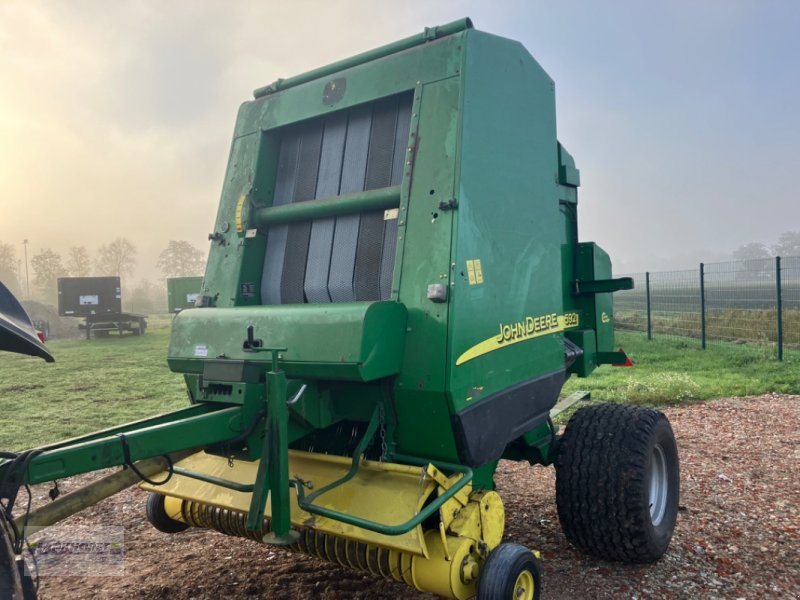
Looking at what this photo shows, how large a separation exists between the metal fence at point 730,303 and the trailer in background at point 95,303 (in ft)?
62.5

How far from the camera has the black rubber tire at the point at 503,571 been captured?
269 cm

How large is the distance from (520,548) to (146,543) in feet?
8.81

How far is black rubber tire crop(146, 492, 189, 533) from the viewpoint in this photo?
3834 mm

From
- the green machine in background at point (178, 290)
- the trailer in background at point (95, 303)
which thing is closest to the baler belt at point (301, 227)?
the green machine in background at point (178, 290)

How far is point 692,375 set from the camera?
10.1 metres

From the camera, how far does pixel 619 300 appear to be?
689 inches

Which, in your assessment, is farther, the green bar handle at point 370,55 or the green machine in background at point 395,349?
the green bar handle at point 370,55

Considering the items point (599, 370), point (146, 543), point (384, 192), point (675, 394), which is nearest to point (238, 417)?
point (384, 192)

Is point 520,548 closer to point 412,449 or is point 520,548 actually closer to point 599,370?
point 412,449

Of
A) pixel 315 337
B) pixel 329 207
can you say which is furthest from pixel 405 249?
pixel 329 207

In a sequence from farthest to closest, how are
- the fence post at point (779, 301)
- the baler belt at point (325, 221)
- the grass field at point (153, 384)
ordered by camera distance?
the fence post at point (779, 301), the grass field at point (153, 384), the baler belt at point (325, 221)

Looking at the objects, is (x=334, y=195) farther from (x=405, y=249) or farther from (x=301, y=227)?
(x=405, y=249)

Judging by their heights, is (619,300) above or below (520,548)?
above

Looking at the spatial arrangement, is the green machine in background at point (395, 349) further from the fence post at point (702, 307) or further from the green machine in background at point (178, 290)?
the green machine in background at point (178, 290)
